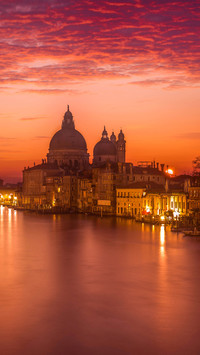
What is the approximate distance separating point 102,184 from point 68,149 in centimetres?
2413

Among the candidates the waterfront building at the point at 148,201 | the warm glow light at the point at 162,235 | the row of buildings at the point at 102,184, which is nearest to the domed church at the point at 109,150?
the row of buildings at the point at 102,184

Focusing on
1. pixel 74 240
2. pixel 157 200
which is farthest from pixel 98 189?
pixel 74 240

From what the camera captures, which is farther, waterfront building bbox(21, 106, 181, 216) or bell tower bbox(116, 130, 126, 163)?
bell tower bbox(116, 130, 126, 163)

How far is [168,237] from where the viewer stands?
40.5m

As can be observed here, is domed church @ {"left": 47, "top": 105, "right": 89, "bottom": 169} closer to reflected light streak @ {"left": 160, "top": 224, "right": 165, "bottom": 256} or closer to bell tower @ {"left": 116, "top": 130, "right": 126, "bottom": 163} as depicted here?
bell tower @ {"left": 116, "top": 130, "right": 126, "bottom": 163}

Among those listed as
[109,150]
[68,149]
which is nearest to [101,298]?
[109,150]

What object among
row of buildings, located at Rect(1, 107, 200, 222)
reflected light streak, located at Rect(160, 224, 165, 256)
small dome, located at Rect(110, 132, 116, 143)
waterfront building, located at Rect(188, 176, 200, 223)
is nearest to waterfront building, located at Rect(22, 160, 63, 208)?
row of buildings, located at Rect(1, 107, 200, 222)

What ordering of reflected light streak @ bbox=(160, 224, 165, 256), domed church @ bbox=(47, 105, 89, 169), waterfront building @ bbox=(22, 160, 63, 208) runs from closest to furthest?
1. reflected light streak @ bbox=(160, 224, 165, 256)
2. waterfront building @ bbox=(22, 160, 63, 208)
3. domed church @ bbox=(47, 105, 89, 169)

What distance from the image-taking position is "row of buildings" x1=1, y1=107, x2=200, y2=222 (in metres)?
61.7

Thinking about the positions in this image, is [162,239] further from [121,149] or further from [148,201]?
[121,149]

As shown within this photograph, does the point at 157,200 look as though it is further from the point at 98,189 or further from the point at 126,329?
the point at 126,329

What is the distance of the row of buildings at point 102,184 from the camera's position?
6169 cm

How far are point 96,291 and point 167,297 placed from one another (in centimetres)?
271

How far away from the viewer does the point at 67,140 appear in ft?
332
